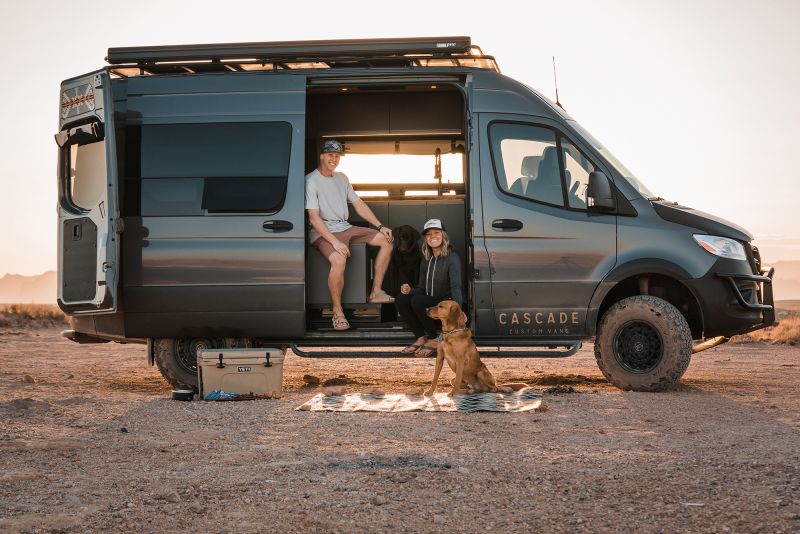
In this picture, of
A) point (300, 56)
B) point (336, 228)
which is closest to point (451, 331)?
point (336, 228)

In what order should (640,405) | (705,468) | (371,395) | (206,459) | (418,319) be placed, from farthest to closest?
(418,319)
(371,395)
(640,405)
(206,459)
(705,468)

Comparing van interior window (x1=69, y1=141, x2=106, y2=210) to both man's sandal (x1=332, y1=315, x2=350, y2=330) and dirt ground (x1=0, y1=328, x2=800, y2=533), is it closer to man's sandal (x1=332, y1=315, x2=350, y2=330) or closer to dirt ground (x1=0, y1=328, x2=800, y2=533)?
dirt ground (x1=0, y1=328, x2=800, y2=533)

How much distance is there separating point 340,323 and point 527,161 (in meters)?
2.22

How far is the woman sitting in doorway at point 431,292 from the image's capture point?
Result: 889cm

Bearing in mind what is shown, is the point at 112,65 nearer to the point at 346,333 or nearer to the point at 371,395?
the point at 346,333

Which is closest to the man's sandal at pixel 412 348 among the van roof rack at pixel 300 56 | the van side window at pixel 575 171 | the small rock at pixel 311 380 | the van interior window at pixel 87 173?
the small rock at pixel 311 380

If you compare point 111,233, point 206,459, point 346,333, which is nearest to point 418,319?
point 346,333

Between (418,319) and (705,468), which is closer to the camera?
(705,468)

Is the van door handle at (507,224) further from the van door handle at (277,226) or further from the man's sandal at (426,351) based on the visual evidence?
the van door handle at (277,226)

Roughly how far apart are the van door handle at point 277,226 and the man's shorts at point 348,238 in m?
0.44

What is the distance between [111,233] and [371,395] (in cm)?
260

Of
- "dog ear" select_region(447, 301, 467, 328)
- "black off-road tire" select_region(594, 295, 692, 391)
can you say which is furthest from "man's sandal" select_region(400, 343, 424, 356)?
"black off-road tire" select_region(594, 295, 692, 391)

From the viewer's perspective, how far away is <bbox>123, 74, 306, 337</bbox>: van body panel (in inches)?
346

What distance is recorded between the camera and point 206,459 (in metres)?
5.64
